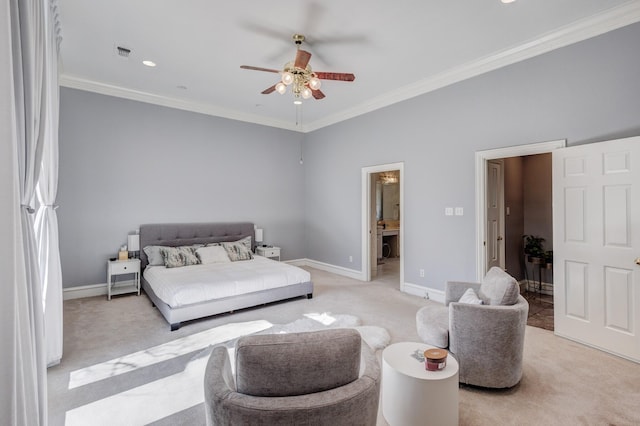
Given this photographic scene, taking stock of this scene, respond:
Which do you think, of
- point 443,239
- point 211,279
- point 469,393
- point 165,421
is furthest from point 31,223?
point 443,239

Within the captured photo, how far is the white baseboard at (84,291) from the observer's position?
15.5 ft

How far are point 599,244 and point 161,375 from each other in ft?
14.4

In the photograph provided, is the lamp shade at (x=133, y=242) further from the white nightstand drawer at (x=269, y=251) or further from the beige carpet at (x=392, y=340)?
the white nightstand drawer at (x=269, y=251)

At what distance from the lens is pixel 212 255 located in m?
5.25

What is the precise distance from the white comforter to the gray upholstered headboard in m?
0.59

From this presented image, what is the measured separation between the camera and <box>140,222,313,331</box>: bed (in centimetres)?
374

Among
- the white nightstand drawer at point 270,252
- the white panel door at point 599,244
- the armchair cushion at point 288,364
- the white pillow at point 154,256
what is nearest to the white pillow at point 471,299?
the white panel door at point 599,244

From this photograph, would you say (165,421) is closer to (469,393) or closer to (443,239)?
(469,393)

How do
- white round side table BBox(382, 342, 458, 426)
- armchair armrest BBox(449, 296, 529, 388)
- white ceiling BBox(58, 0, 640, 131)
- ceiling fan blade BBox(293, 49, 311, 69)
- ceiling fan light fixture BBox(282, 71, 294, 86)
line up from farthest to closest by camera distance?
ceiling fan light fixture BBox(282, 71, 294, 86) < ceiling fan blade BBox(293, 49, 311, 69) < white ceiling BBox(58, 0, 640, 131) < armchair armrest BBox(449, 296, 529, 388) < white round side table BBox(382, 342, 458, 426)

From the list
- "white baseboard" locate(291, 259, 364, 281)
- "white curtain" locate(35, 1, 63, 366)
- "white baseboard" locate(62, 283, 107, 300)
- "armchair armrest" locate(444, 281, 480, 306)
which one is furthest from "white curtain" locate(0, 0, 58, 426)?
"white baseboard" locate(291, 259, 364, 281)

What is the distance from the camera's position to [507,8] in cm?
304

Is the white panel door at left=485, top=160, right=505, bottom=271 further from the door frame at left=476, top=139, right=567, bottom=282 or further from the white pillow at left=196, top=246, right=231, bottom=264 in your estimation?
the white pillow at left=196, top=246, right=231, bottom=264

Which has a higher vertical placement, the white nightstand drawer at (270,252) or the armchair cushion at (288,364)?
the armchair cushion at (288,364)

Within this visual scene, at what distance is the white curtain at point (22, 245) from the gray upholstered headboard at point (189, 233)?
362cm
